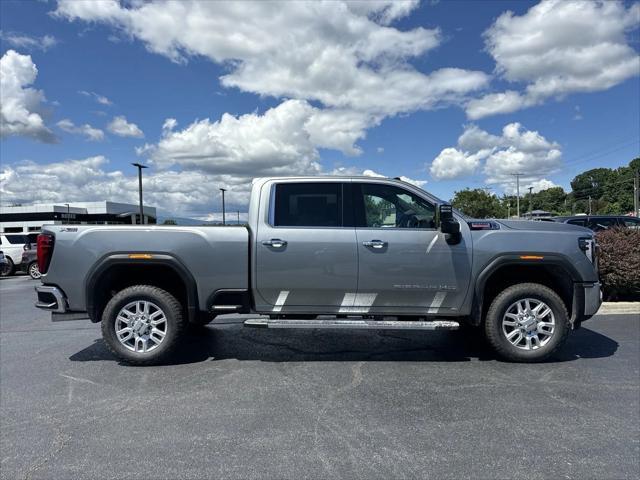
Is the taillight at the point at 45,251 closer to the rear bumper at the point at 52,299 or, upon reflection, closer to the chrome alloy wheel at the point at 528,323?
the rear bumper at the point at 52,299

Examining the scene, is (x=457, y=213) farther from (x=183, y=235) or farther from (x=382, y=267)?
(x=183, y=235)

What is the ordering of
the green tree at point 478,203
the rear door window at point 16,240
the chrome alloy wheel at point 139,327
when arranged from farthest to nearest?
the green tree at point 478,203
the rear door window at point 16,240
the chrome alloy wheel at point 139,327

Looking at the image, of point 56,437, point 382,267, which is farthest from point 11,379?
point 382,267

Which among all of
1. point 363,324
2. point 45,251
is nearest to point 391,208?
point 363,324

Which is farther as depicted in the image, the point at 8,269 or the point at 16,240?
the point at 16,240

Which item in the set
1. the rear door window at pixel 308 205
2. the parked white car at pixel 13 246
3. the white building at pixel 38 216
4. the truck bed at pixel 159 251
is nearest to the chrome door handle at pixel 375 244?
the rear door window at pixel 308 205

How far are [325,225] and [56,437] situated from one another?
120 inches

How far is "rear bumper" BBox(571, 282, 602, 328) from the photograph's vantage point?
4.95 m

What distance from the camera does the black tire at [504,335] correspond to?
4910mm

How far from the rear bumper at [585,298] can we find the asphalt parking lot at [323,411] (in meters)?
0.58

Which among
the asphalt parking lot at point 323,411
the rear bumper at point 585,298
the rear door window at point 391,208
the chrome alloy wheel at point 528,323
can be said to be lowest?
the asphalt parking lot at point 323,411

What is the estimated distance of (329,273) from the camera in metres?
4.91

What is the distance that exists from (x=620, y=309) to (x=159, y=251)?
7.27m

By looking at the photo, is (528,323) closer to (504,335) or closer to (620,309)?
(504,335)
